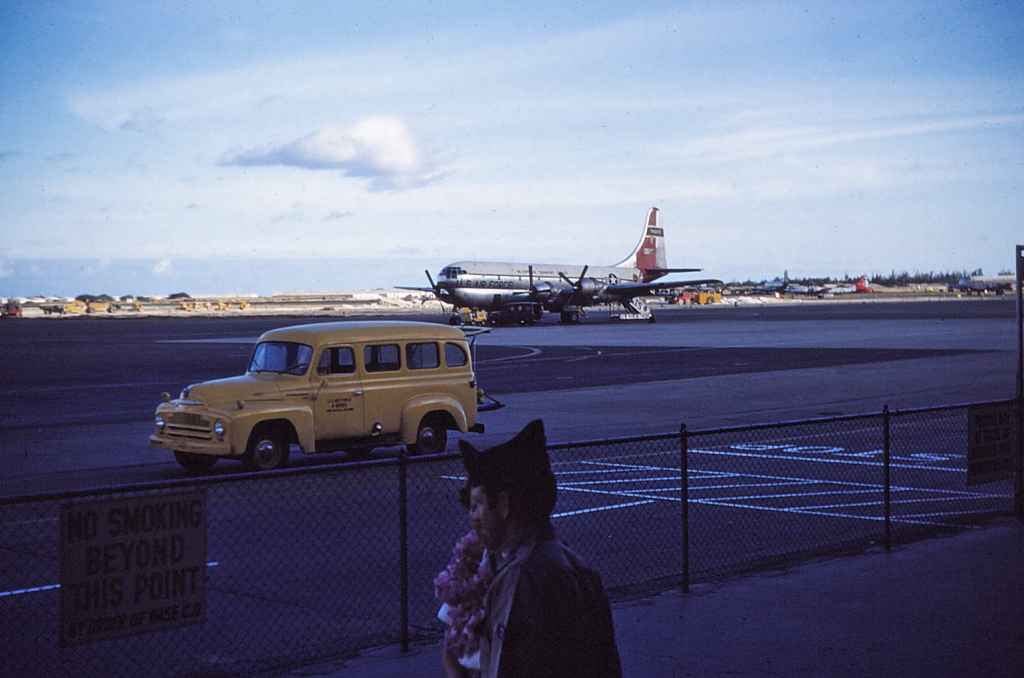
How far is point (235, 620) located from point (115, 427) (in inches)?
604

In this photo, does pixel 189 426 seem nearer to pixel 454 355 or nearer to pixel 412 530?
pixel 454 355

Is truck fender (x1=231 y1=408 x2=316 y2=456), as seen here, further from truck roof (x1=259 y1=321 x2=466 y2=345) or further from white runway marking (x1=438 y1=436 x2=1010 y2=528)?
white runway marking (x1=438 y1=436 x2=1010 y2=528)

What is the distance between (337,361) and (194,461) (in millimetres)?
2483

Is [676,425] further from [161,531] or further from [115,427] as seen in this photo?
[161,531]

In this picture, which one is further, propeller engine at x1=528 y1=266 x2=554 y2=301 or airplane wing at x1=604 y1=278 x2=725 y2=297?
airplane wing at x1=604 y1=278 x2=725 y2=297

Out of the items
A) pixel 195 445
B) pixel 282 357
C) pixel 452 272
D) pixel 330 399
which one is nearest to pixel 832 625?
pixel 330 399

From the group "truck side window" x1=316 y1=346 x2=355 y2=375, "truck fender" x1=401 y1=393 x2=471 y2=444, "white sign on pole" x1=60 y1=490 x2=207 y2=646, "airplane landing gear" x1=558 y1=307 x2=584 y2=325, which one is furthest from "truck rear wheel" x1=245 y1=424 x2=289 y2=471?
"airplane landing gear" x1=558 y1=307 x2=584 y2=325

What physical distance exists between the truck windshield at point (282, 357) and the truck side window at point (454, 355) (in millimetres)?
2337

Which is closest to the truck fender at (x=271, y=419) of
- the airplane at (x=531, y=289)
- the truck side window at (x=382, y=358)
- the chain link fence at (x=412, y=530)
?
the chain link fence at (x=412, y=530)

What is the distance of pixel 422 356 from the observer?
18.6 metres

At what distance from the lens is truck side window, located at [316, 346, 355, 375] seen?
57.3ft

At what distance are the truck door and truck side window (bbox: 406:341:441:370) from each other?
3.38ft

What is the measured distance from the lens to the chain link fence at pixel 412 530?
8.36 meters

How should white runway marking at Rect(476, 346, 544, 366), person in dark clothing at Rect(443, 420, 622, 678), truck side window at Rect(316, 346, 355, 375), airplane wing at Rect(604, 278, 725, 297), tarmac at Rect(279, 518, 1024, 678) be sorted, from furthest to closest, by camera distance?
airplane wing at Rect(604, 278, 725, 297) < white runway marking at Rect(476, 346, 544, 366) < truck side window at Rect(316, 346, 355, 375) < tarmac at Rect(279, 518, 1024, 678) < person in dark clothing at Rect(443, 420, 622, 678)
